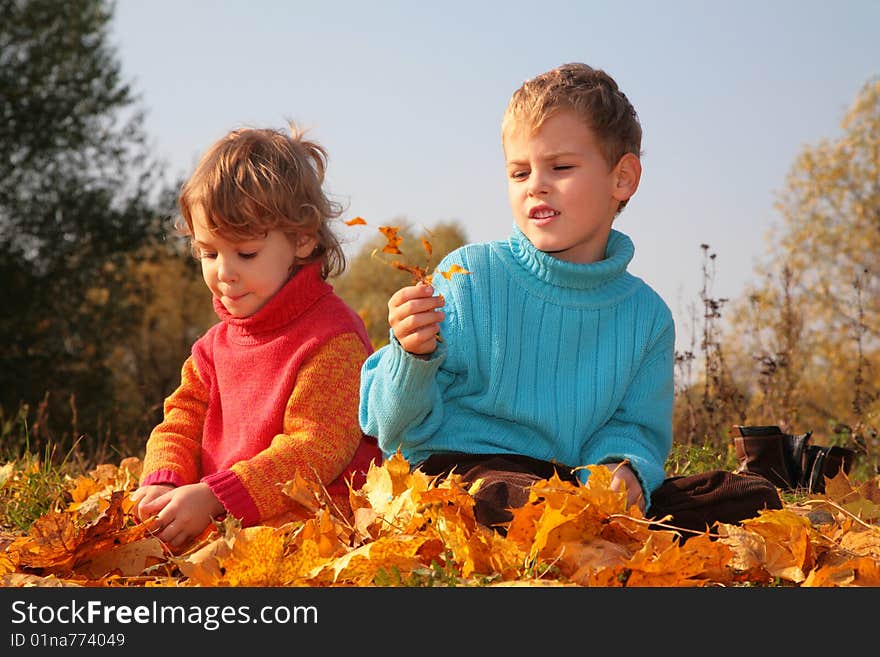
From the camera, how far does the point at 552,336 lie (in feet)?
10.1

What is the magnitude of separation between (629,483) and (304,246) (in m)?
1.35

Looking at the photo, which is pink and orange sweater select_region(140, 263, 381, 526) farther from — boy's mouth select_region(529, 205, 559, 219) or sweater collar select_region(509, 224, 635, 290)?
boy's mouth select_region(529, 205, 559, 219)

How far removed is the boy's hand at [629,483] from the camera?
111 inches

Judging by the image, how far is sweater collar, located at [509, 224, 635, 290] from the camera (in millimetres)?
3068

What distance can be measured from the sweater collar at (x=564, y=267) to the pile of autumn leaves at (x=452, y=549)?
0.75 meters

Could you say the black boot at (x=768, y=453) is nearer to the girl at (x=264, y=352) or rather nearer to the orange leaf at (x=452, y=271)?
the girl at (x=264, y=352)

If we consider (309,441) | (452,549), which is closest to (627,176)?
(309,441)

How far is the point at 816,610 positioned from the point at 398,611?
86 cm

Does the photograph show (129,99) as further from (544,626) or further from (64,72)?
(544,626)

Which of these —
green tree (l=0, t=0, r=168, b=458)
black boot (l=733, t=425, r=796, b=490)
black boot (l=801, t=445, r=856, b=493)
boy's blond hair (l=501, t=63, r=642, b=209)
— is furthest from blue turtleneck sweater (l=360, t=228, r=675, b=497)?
green tree (l=0, t=0, r=168, b=458)

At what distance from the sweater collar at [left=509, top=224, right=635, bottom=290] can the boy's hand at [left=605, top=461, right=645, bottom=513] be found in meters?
0.60

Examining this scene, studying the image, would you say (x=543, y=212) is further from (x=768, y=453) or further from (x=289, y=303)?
(x=768, y=453)

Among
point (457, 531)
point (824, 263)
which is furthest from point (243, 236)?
point (824, 263)

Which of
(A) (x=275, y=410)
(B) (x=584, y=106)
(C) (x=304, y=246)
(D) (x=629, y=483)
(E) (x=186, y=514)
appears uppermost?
(B) (x=584, y=106)
